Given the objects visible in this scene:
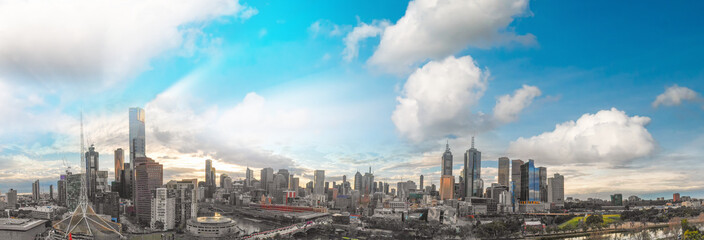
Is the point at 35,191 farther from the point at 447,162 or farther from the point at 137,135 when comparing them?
the point at 447,162

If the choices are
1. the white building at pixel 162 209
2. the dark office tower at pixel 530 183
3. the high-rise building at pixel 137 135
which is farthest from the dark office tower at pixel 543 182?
the high-rise building at pixel 137 135

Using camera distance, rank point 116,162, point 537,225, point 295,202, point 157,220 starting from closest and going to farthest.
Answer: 1. point 157,220
2. point 537,225
3. point 116,162
4. point 295,202

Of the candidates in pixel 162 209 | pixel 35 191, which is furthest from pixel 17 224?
pixel 35 191

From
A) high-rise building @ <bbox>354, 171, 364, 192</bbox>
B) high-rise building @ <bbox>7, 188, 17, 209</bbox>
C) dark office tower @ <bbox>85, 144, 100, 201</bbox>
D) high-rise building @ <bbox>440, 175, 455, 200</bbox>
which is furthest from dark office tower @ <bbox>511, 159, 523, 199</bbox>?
high-rise building @ <bbox>7, 188, 17, 209</bbox>

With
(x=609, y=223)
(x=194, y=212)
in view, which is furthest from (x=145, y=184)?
(x=609, y=223)

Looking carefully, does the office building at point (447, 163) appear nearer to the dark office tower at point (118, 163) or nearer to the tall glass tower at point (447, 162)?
the tall glass tower at point (447, 162)

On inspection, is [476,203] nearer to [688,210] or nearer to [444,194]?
[444,194]

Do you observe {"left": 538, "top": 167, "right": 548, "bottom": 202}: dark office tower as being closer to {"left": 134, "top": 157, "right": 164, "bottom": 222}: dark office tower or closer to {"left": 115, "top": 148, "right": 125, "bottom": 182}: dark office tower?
{"left": 134, "top": 157, "right": 164, "bottom": 222}: dark office tower

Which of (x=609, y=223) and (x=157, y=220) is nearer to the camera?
(x=157, y=220)
